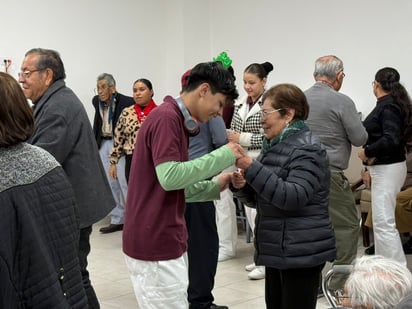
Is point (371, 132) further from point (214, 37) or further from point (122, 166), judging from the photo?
point (214, 37)

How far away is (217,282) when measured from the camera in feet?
15.9

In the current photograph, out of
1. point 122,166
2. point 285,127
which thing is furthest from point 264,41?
point 285,127

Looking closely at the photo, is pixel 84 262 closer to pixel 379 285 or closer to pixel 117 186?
pixel 379 285

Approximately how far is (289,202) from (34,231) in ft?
3.83

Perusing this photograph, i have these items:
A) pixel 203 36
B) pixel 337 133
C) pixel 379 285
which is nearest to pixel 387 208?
pixel 337 133

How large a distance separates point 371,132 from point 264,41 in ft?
10.1

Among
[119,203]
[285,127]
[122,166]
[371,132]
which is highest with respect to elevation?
[285,127]

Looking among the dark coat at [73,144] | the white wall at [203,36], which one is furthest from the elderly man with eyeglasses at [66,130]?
the white wall at [203,36]

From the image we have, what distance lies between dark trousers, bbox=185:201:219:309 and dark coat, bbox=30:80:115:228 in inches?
30.4

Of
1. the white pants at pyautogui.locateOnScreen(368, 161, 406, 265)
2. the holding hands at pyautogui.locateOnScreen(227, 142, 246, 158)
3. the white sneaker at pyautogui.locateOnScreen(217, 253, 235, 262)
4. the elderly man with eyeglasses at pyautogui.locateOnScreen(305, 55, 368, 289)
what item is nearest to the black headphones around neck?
the holding hands at pyautogui.locateOnScreen(227, 142, 246, 158)

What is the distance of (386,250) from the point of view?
4.85 m

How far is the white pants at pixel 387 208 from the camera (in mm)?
4844

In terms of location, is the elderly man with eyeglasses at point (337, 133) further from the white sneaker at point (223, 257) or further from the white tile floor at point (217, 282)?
the white sneaker at point (223, 257)

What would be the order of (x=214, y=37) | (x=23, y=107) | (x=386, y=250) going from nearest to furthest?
(x=23, y=107)
(x=386, y=250)
(x=214, y=37)
